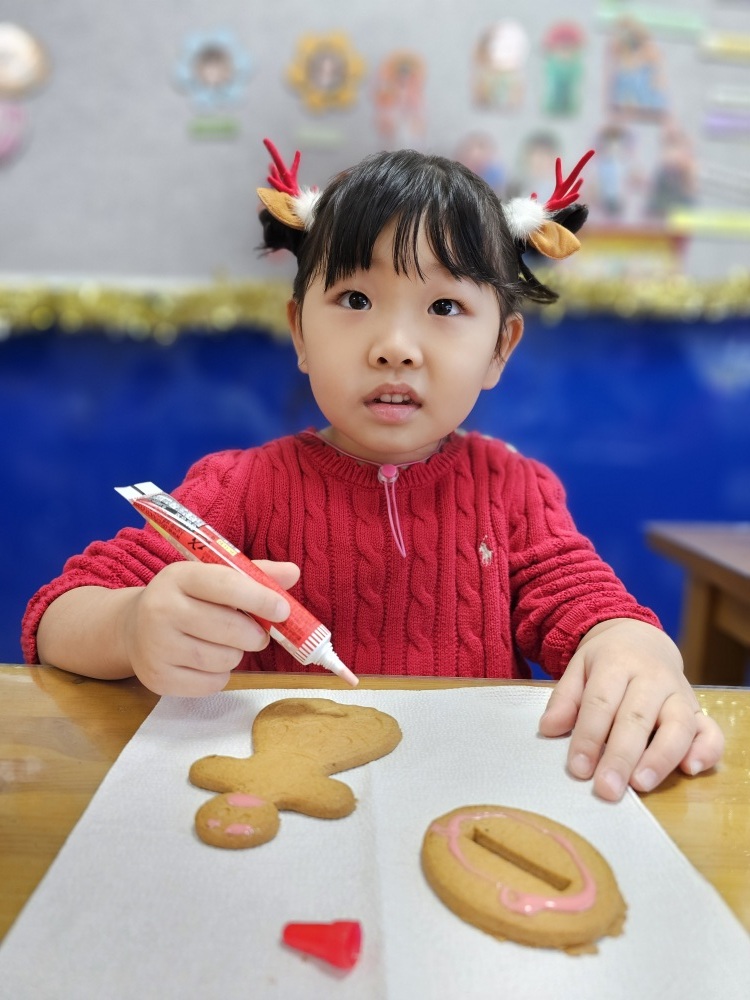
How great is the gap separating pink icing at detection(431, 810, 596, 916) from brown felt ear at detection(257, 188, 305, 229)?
0.56 m

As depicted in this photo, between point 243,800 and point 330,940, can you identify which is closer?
point 330,940

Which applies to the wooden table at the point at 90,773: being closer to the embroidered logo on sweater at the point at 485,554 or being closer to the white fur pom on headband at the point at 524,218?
the embroidered logo on sweater at the point at 485,554

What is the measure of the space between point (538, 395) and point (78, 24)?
1242 mm

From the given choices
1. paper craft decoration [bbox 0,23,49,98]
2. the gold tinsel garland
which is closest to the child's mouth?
the gold tinsel garland

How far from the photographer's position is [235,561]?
22.2 inches

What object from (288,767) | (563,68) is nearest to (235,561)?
(288,767)

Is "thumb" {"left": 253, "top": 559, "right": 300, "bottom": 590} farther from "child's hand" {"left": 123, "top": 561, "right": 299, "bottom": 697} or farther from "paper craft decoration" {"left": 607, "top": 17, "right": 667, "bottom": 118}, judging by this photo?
"paper craft decoration" {"left": 607, "top": 17, "right": 667, "bottom": 118}

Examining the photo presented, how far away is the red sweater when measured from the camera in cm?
82

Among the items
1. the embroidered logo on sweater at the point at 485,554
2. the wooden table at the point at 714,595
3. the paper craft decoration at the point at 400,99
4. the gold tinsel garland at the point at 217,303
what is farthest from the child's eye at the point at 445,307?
the paper craft decoration at the point at 400,99

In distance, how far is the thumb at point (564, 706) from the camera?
0.56 metres

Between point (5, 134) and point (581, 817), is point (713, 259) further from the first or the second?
point (581, 817)

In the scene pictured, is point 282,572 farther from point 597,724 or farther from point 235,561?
point 597,724

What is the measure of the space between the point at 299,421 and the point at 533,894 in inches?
62.1

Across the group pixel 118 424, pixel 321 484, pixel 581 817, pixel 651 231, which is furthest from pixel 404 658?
pixel 651 231
